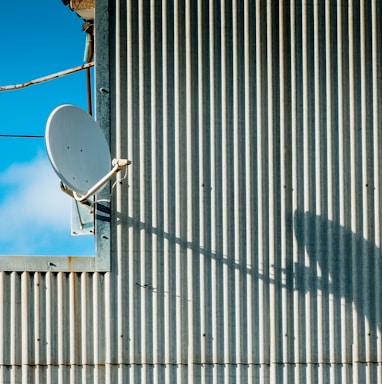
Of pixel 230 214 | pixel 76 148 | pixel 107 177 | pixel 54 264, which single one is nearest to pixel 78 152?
pixel 76 148

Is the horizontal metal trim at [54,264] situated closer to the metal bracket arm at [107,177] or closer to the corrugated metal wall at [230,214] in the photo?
the corrugated metal wall at [230,214]

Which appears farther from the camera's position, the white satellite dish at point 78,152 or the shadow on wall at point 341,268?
the shadow on wall at point 341,268

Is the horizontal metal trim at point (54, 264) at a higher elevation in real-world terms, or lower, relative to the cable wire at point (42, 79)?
lower

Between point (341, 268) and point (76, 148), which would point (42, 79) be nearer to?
point (76, 148)

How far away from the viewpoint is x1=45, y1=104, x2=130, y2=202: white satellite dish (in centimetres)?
769

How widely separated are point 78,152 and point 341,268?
3.60 metres

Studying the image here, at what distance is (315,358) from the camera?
882cm

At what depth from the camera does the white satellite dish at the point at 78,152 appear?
769cm

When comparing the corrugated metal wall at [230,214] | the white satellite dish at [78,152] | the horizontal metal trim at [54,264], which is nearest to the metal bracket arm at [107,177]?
the white satellite dish at [78,152]

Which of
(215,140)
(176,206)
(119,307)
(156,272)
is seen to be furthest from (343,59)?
(119,307)

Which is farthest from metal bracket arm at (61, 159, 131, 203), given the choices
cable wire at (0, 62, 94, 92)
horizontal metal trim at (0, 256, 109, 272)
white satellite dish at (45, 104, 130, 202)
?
cable wire at (0, 62, 94, 92)

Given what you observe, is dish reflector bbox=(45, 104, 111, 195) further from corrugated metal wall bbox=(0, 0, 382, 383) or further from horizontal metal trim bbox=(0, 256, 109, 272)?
horizontal metal trim bbox=(0, 256, 109, 272)

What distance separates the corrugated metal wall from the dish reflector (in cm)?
60

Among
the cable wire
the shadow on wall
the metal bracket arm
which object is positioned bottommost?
the shadow on wall
